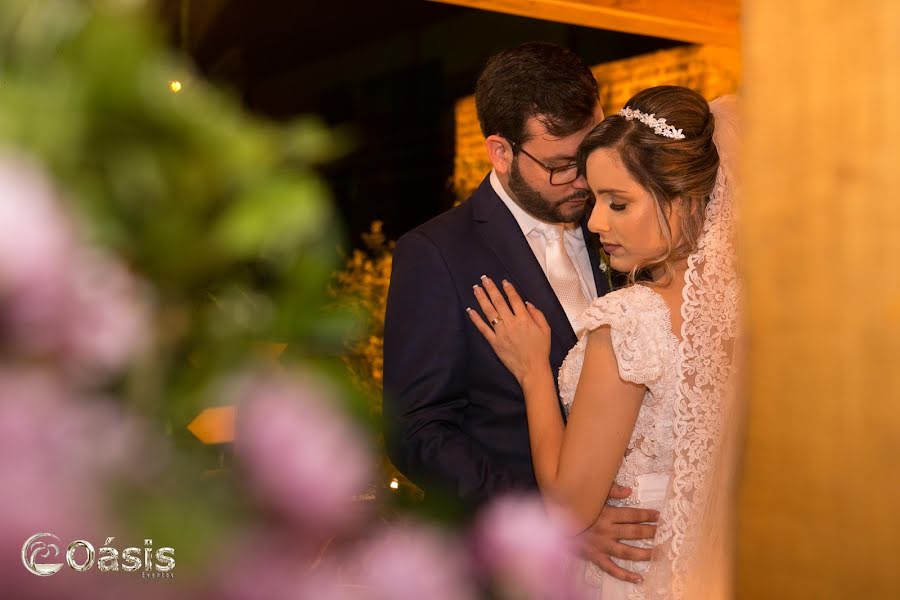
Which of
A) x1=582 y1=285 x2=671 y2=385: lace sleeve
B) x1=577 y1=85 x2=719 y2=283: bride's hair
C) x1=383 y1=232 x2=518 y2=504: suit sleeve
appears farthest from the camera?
x1=383 y1=232 x2=518 y2=504: suit sleeve

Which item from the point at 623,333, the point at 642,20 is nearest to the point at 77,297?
the point at 623,333

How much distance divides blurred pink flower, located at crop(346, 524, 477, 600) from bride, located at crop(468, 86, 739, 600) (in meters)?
1.53

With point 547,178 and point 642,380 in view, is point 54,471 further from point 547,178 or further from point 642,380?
point 547,178

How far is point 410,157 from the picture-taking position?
10.8 metres

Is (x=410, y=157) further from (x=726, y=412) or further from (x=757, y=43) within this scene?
(x=757, y=43)

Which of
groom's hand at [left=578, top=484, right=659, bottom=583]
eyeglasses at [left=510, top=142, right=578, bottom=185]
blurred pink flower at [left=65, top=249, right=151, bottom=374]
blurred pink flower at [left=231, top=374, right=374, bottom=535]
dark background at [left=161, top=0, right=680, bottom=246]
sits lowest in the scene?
groom's hand at [left=578, top=484, right=659, bottom=583]

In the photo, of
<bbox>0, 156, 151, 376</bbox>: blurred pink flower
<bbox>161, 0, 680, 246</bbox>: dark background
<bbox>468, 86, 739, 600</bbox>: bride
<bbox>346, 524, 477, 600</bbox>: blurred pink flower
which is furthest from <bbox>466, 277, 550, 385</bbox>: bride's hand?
<bbox>161, 0, 680, 246</bbox>: dark background

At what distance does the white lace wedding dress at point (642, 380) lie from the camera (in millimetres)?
1991

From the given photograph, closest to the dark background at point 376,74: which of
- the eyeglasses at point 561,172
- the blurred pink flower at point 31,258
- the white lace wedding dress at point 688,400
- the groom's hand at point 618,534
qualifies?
the eyeglasses at point 561,172

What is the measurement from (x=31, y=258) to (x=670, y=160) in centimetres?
191

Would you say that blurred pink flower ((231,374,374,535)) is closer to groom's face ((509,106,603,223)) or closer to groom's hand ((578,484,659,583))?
groom's hand ((578,484,659,583))

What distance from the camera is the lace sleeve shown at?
1978mm

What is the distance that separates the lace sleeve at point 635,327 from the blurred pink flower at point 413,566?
60.4 inches

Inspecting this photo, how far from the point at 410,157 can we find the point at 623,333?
8942 millimetres
